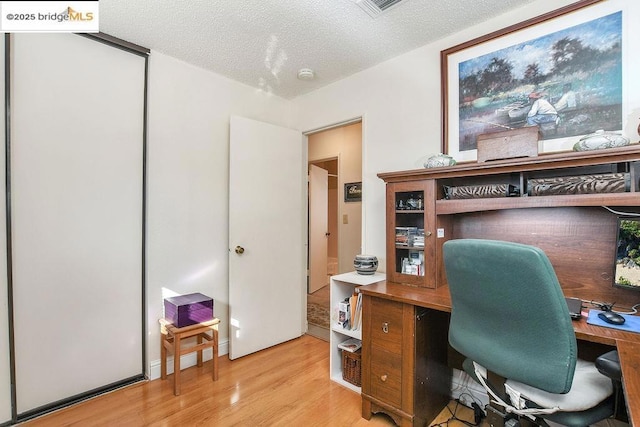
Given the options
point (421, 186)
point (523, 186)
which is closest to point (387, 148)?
point (421, 186)

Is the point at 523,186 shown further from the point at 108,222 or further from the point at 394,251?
the point at 108,222

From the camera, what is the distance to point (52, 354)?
6.22 ft

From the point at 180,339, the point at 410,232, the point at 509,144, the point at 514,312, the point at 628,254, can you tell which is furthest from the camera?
the point at 180,339

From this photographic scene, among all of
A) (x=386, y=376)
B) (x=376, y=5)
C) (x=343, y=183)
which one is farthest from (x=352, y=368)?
(x=343, y=183)

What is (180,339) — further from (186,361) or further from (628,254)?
(628,254)

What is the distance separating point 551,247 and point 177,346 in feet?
7.80

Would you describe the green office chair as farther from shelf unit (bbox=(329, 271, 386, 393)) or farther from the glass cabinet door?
shelf unit (bbox=(329, 271, 386, 393))

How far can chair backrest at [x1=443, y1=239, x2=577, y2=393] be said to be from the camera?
999mm

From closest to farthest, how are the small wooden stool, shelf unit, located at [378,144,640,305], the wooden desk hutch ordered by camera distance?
shelf unit, located at [378,144,640,305] < the wooden desk hutch < the small wooden stool

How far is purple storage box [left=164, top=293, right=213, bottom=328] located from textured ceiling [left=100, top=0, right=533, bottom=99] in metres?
1.88

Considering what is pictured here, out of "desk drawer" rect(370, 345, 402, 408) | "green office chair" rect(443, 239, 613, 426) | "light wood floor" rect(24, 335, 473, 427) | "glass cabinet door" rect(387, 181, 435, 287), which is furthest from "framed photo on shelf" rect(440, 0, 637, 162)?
"light wood floor" rect(24, 335, 473, 427)

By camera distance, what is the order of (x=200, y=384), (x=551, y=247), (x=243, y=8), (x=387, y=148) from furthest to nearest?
(x=387, y=148) < (x=200, y=384) < (x=243, y=8) < (x=551, y=247)

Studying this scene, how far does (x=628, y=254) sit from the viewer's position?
140 cm

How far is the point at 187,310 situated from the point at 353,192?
2.83m
